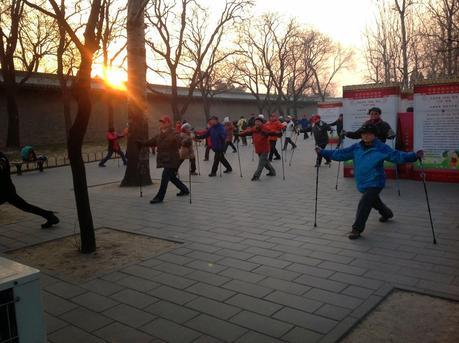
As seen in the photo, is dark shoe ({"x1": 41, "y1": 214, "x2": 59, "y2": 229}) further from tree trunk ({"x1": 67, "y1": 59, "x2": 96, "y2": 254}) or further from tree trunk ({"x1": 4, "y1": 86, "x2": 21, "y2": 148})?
tree trunk ({"x1": 4, "y1": 86, "x2": 21, "y2": 148})

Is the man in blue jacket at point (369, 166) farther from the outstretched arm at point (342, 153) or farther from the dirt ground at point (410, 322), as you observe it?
the dirt ground at point (410, 322)

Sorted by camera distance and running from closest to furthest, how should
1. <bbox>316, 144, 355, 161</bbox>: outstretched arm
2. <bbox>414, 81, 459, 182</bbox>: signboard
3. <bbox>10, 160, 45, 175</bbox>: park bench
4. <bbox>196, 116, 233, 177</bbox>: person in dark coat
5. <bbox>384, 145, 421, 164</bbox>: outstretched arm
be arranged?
<bbox>384, 145, 421, 164</bbox>: outstretched arm → <bbox>316, 144, 355, 161</bbox>: outstretched arm → <bbox>414, 81, 459, 182</bbox>: signboard → <bbox>196, 116, 233, 177</bbox>: person in dark coat → <bbox>10, 160, 45, 175</bbox>: park bench

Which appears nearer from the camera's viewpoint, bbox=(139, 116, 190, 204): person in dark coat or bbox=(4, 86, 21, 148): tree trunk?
bbox=(139, 116, 190, 204): person in dark coat

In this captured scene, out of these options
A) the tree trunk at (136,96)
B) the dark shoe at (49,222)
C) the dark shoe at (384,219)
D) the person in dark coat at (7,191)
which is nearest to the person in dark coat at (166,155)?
the tree trunk at (136,96)

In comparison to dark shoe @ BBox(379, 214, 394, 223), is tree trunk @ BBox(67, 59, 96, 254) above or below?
above

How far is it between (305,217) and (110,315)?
4294mm

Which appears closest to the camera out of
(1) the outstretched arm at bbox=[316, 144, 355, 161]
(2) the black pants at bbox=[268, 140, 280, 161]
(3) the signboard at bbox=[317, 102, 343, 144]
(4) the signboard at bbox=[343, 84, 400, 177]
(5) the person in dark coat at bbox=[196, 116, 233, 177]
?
(1) the outstretched arm at bbox=[316, 144, 355, 161]

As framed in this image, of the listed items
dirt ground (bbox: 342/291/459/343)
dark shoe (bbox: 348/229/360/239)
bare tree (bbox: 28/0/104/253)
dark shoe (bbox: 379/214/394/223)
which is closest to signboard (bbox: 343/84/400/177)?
dark shoe (bbox: 379/214/394/223)

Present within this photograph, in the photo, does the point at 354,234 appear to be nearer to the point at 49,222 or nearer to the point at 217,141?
the point at 49,222

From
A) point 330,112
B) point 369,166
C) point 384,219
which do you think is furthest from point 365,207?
Result: point 330,112

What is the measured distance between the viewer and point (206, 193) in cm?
1050

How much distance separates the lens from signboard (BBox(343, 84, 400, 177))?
11.3m

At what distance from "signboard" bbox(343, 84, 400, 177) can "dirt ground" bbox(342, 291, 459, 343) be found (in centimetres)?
784

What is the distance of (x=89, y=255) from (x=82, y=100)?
2.01 meters
